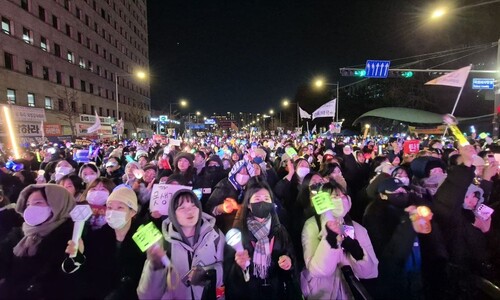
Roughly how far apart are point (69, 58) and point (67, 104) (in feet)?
25.5

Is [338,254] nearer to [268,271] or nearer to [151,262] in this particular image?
[268,271]

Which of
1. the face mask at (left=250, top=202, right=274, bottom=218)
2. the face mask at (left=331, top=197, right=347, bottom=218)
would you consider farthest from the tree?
the face mask at (left=331, top=197, right=347, bottom=218)

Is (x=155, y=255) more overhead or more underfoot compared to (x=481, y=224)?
more overhead

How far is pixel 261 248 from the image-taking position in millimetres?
2979

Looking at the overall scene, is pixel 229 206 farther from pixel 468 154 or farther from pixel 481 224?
pixel 481 224

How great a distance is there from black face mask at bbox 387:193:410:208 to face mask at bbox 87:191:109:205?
354 cm

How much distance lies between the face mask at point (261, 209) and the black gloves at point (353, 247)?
854 mm

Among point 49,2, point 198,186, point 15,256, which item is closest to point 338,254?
point 15,256

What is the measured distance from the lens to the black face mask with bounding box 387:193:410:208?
3.59 metres

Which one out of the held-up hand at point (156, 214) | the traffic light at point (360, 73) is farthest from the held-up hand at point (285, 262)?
the traffic light at point (360, 73)

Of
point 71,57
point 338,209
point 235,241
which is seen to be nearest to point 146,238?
point 235,241

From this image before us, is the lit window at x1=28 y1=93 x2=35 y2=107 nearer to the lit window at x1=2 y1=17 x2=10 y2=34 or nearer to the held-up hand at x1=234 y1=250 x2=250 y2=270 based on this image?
the lit window at x1=2 y1=17 x2=10 y2=34

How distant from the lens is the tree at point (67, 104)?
38062 mm

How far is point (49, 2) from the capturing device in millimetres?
36781
